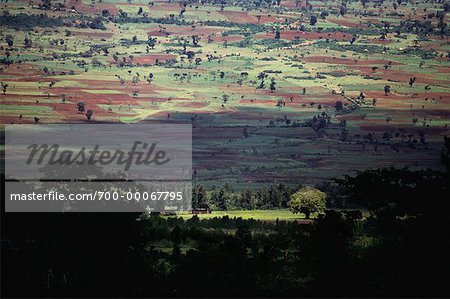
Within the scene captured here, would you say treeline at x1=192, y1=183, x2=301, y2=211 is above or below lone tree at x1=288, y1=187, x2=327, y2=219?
below

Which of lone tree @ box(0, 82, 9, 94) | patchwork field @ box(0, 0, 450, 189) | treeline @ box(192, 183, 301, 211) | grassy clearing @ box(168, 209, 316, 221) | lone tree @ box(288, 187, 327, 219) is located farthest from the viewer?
lone tree @ box(0, 82, 9, 94)

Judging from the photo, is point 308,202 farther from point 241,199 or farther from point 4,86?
point 4,86

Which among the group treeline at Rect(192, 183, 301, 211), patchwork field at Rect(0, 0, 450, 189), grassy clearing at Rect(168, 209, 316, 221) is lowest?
patchwork field at Rect(0, 0, 450, 189)

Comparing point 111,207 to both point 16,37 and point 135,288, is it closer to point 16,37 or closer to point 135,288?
point 135,288

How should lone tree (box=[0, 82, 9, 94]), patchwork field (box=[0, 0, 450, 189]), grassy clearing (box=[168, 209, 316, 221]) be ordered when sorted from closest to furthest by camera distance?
grassy clearing (box=[168, 209, 316, 221]) → patchwork field (box=[0, 0, 450, 189]) → lone tree (box=[0, 82, 9, 94])

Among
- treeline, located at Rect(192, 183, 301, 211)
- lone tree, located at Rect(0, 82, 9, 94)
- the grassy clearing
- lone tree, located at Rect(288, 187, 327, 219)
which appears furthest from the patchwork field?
lone tree, located at Rect(288, 187, 327, 219)

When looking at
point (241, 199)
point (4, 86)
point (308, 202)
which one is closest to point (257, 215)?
point (308, 202)

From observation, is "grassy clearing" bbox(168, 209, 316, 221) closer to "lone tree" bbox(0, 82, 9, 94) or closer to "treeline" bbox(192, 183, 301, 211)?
"treeline" bbox(192, 183, 301, 211)
